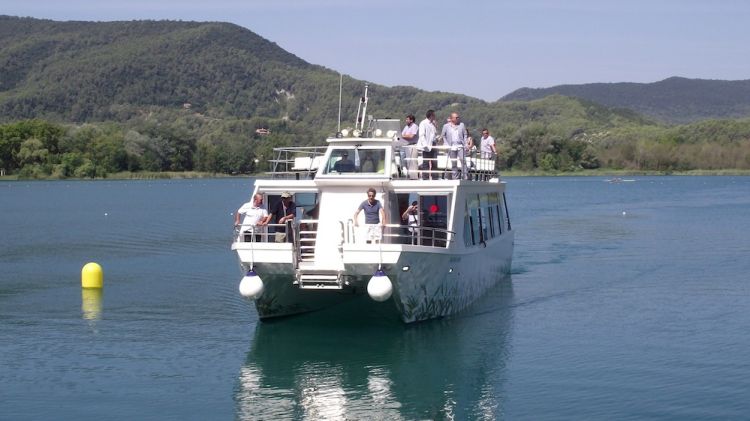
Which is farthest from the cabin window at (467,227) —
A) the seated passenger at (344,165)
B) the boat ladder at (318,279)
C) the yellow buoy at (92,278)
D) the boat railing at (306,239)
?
the yellow buoy at (92,278)

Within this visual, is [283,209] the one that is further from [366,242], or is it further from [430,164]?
[430,164]

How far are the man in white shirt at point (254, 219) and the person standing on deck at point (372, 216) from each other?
205 cm

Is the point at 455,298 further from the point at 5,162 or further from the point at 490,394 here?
the point at 5,162

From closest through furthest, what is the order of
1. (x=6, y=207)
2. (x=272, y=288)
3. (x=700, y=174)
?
(x=272, y=288) → (x=6, y=207) → (x=700, y=174)

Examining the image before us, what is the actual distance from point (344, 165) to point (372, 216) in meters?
1.85

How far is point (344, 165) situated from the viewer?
21.1 meters

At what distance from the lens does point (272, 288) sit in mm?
21422

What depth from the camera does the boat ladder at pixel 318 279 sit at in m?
19.6

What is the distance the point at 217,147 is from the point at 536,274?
121497mm

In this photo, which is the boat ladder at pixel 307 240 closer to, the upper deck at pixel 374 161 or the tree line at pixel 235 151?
the upper deck at pixel 374 161

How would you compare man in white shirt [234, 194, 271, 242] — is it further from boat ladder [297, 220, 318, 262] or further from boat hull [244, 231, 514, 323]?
boat hull [244, 231, 514, 323]

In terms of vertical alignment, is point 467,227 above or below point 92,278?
above

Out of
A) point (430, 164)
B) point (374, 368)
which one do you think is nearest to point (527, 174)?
point (430, 164)

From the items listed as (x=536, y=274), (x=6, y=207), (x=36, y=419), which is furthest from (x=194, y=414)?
(x=6, y=207)
